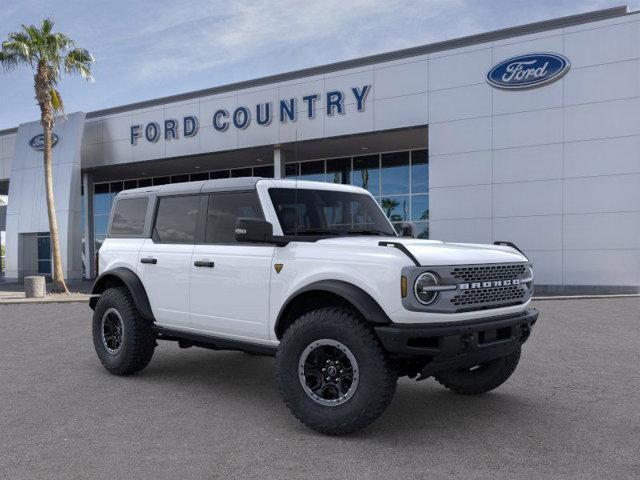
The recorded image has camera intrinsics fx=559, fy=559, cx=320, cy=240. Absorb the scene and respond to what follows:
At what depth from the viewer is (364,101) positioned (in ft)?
65.3

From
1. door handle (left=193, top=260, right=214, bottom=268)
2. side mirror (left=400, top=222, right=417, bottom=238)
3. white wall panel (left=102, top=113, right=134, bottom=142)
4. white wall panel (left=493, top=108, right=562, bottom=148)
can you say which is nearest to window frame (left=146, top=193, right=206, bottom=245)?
door handle (left=193, top=260, right=214, bottom=268)

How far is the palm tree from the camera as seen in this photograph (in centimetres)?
1980

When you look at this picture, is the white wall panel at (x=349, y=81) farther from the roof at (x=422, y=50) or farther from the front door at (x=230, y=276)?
the front door at (x=230, y=276)

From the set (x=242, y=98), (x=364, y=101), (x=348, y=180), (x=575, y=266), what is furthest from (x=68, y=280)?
(x=575, y=266)

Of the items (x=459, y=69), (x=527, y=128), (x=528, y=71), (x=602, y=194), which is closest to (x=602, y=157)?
(x=602, y=194)

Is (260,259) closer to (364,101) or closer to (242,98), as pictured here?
(364,101)

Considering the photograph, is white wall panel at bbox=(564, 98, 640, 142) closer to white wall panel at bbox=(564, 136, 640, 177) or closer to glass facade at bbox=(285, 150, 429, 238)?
white wall panel at bbox=(564, 136, 640, 177)

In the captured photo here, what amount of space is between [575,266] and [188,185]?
48.6 ft

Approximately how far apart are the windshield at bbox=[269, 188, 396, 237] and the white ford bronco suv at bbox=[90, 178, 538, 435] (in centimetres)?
1

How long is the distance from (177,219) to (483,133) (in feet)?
47.9

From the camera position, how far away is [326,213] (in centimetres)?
529

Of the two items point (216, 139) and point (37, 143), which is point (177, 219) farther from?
point (37, 143)

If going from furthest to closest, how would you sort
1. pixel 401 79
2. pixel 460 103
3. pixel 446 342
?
1. pixel 401 79
2. pixel 460 103
3. pixel 446 342

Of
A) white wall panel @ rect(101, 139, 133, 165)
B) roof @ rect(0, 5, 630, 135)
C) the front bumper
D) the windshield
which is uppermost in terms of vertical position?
roof @ rect(0, 5, 630, 135)
